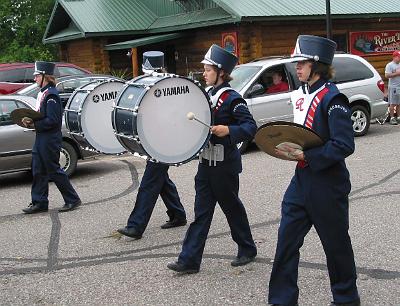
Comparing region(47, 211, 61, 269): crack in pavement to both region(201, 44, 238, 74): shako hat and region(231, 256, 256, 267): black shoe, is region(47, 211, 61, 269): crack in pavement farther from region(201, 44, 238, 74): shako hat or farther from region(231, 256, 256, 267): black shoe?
region(201, 44, 238, 74): shako hat

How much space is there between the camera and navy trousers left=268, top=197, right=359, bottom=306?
4.13 meters

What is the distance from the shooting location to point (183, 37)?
22391 mm

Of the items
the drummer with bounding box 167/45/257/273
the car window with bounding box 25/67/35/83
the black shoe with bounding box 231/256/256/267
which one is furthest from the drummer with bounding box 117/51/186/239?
the car window with bounding box 25/67/35/83

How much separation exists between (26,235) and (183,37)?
16223 millimetres

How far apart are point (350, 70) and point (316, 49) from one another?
368 inches

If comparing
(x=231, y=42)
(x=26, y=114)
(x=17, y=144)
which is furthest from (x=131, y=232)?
(x=231, y=42)

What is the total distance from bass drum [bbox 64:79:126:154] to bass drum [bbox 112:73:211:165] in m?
1.42

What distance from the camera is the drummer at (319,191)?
13.2 feet

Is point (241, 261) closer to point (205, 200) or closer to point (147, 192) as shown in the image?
point (205, 200)

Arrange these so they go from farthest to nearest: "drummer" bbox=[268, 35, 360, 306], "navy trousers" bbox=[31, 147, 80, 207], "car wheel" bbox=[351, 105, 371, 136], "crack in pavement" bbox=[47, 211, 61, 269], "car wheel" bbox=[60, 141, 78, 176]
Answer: "car wheel" bbox=[351, 105, 371, 136] → "car wheel" bbox=[60, 141, 78, 176] → "navy trousers" bbox=[31, 147, 80, 207] → "crack in pavement" bbox=[47, 211, 61, 269] → "drummer" bbox=[268, 35, 360, 306]

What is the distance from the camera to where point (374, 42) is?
21.8 metres

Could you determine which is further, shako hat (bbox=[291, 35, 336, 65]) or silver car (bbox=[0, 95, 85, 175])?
silver car (bbox=[0, 95, 85, 175])

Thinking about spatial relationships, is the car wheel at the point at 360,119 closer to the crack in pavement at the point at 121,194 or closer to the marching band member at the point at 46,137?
the crack in pavement at the point at 121,194

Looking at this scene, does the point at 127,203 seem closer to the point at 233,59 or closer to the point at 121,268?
the point at 121,268
